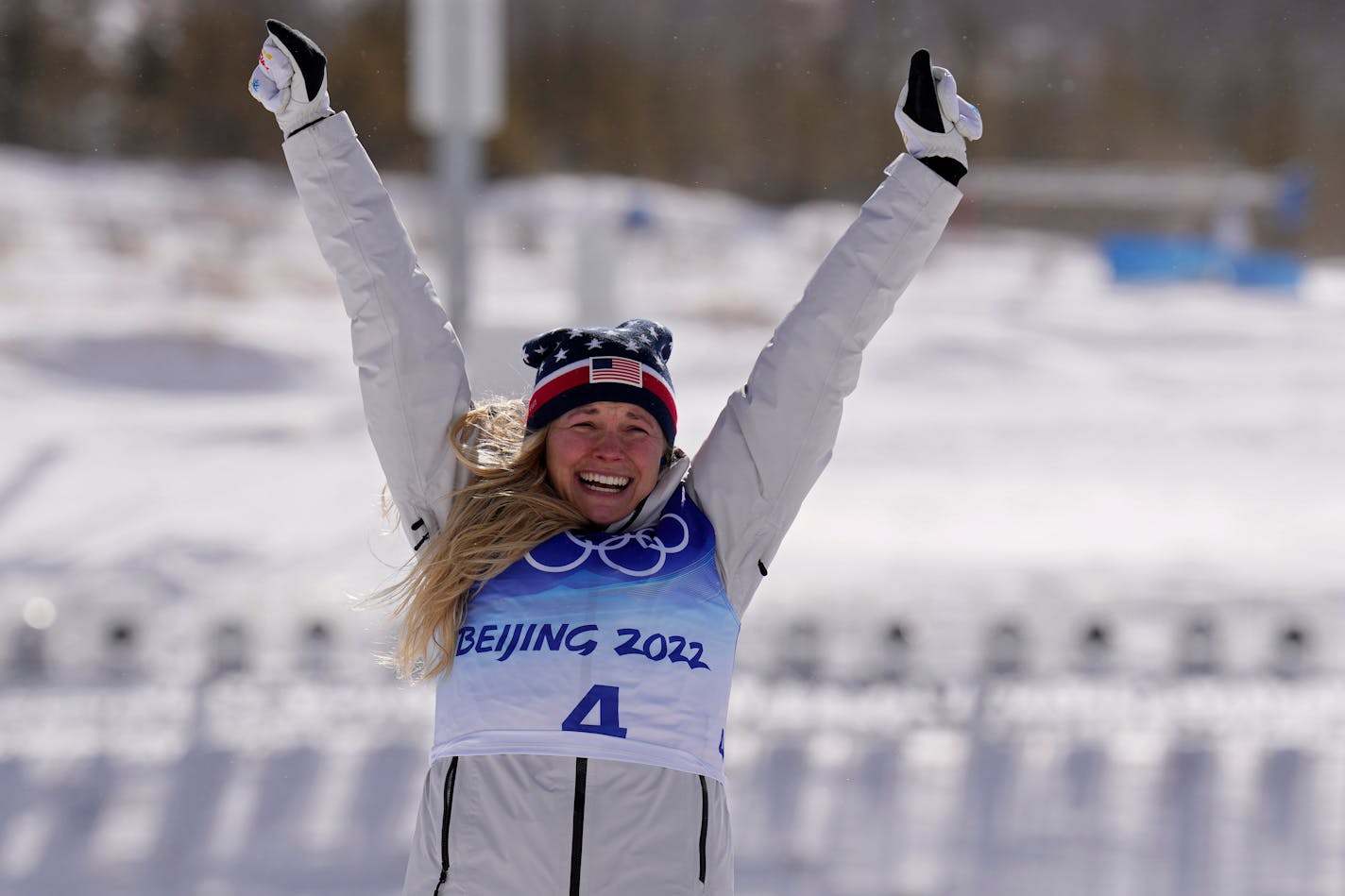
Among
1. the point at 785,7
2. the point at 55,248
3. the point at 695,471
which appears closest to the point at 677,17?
the point at 785,7

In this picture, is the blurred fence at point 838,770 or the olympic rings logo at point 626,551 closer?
the olympic rings logo at point 626,551

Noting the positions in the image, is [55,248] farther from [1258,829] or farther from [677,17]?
[677,17]

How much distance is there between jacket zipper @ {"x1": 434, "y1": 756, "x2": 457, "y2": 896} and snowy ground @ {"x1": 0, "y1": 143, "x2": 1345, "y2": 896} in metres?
1.54

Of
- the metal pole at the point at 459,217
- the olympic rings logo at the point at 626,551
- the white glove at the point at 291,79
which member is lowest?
the olympic rings logo at the point at 626,551

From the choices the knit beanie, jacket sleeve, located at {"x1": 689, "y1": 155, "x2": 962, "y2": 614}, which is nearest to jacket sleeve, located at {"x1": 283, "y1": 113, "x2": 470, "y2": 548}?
the knit beanie

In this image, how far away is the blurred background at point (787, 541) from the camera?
3113 millimetres

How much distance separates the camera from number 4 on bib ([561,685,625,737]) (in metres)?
1.37

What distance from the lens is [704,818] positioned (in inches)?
55.0

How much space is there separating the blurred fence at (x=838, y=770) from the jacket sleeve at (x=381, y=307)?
1581mm

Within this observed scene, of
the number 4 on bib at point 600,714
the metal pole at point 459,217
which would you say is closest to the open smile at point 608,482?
the number 4 on bib at point 600,714

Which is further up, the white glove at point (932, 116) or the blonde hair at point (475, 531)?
the white glove at point (932, 116)

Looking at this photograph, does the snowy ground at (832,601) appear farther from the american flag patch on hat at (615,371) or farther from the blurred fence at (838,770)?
the american flag patch on hat at (615,371)

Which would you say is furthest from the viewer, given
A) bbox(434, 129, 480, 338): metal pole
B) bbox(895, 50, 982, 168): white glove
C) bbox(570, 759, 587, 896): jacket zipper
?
bbox(434, 129, 480, 338): metal pole

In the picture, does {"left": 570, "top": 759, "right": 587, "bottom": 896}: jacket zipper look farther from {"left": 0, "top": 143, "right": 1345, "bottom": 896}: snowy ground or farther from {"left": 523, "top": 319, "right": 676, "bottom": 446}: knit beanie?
{"left": 0, "top": 143, "right": 1345, "bottom": 896}: snowy ground
